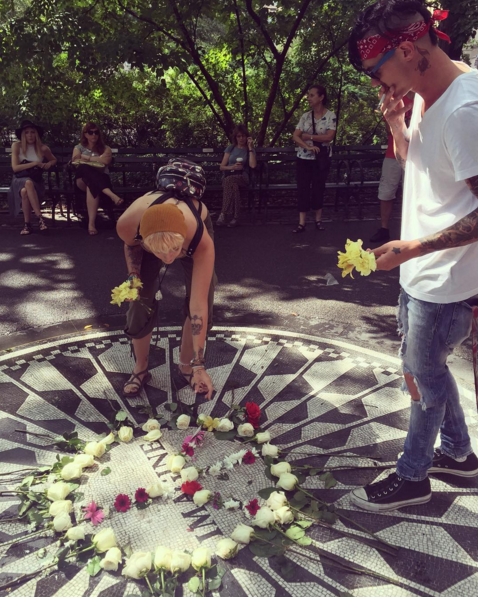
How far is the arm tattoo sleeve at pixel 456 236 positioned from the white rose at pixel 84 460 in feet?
6.07

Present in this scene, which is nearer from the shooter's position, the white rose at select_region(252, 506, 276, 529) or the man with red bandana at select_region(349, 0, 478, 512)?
the man with red bandana at select_region(349, 0, 478, 512)

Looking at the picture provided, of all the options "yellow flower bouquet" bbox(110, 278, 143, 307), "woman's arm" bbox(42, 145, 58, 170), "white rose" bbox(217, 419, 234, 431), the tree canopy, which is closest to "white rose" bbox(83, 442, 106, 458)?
"white rose" bbox(217, 419, 234, 431)

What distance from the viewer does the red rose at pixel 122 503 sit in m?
2.58

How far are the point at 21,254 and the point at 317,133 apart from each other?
4069mm

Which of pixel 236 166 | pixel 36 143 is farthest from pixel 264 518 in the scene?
pixel 36 143

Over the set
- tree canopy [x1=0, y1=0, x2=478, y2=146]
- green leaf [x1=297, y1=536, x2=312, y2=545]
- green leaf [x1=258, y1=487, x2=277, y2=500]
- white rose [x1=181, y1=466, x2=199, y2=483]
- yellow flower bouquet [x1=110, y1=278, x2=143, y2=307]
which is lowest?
green leaf [x1=297, y1=536, x2=312, y2=545]

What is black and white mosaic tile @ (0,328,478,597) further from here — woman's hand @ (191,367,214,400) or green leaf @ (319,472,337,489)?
woman's hand @ (191,367,214,400)

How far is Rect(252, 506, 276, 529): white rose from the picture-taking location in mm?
2473

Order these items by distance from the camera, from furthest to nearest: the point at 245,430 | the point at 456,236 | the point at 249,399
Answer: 1. the point at 249,399
2. the point at 245,430
3. the point at 456,236

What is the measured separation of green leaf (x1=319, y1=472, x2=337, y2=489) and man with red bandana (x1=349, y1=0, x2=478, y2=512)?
43 centimetres

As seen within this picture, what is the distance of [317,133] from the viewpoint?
25.7ft

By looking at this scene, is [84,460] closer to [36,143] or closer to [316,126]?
[316,126]

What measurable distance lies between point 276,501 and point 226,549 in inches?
13.1

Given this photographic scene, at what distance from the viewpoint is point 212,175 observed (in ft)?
32.2
